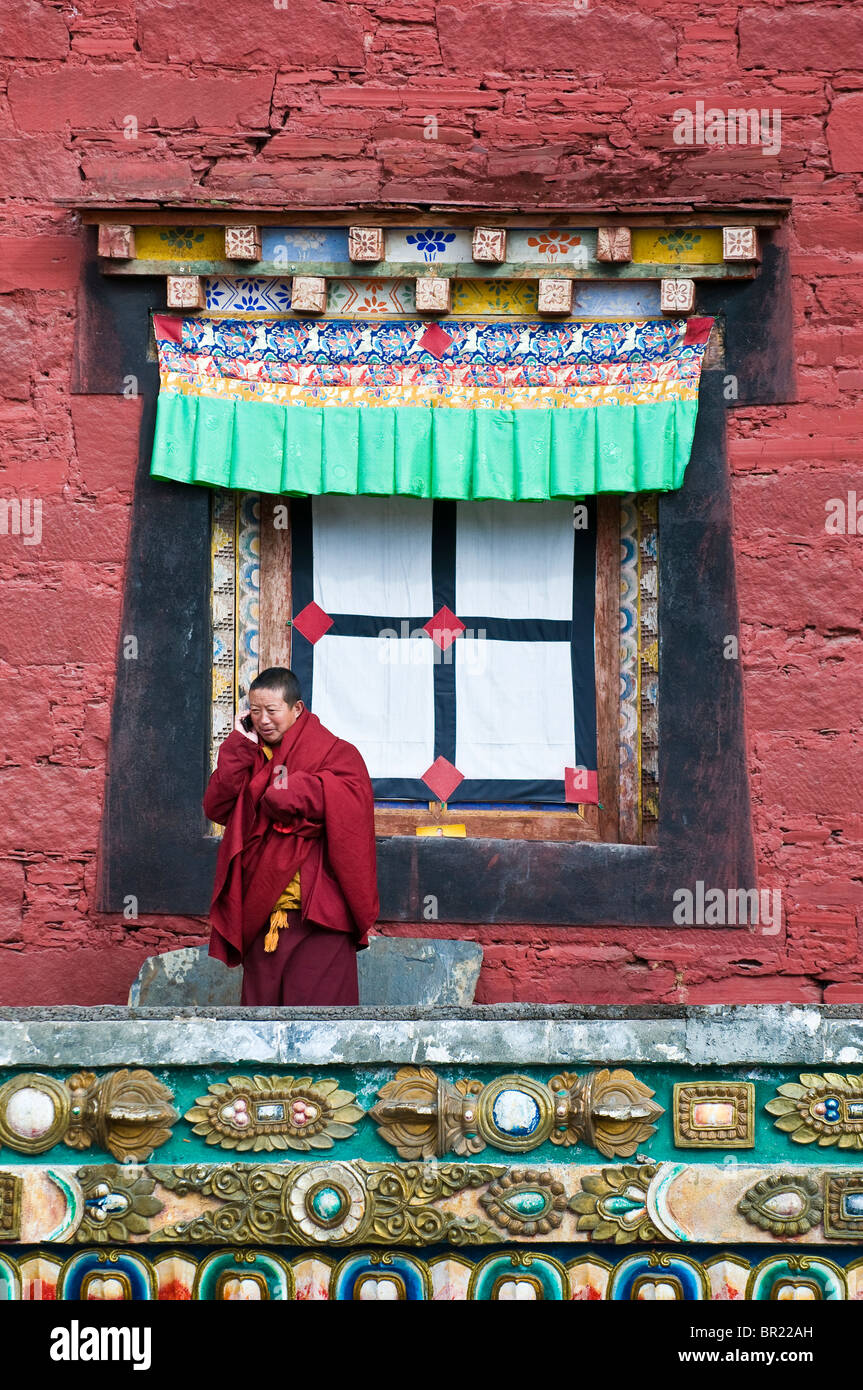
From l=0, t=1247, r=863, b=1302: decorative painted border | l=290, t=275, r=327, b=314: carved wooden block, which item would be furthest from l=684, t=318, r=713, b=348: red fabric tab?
l=0, t=1247, r=863, b=1302: decorative painted border

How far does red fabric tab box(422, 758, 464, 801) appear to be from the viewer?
5.97 m

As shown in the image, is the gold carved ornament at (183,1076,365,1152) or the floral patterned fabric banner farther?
the floral patterned fabric banner

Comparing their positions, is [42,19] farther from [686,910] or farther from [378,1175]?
[378,1175]

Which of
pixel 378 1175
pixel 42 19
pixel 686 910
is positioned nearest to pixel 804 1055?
pixel 378 1175

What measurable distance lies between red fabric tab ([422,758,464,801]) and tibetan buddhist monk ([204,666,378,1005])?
0.94m

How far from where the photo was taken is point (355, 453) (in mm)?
5789

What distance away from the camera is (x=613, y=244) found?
568 centimetres

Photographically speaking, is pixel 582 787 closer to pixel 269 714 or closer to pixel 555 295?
pixel 269 714

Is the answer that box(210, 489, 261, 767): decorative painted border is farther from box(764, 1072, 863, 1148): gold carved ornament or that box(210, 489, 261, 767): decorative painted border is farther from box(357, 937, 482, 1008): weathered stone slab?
box(764, 1072, 863, 1148): gold carved ornament

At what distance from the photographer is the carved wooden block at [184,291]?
18.9 ft

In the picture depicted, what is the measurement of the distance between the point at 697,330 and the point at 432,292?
0.99 m

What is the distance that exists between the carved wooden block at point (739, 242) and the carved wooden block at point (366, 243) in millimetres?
1257

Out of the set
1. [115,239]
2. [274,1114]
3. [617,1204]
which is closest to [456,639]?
[115,239]

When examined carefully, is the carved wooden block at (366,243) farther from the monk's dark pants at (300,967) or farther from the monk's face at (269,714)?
the monk's dark pants at (300,967)
